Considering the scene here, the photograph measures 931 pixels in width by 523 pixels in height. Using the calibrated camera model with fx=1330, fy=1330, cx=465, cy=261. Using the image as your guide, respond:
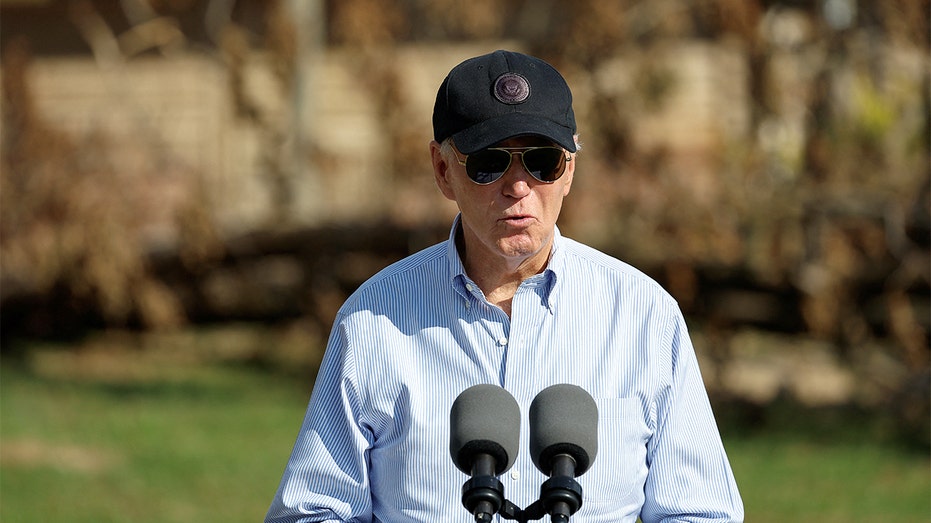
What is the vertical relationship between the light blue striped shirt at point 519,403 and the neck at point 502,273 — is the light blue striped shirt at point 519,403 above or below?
below

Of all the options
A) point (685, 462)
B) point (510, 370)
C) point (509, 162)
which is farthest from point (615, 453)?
point (509, 162)

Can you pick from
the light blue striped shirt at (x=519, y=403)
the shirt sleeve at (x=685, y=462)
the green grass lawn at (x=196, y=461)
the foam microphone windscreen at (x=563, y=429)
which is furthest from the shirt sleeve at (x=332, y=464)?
the green grass lawn at (x=196, y=461)

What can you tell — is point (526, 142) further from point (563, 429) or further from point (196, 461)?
point (196, 461)

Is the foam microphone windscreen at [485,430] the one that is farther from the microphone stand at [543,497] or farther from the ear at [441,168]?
the ear at [441,168]

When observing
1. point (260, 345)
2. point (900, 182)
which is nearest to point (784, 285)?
point (900, 182)

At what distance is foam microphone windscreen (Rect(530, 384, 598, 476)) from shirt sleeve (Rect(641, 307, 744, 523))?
1.68ft

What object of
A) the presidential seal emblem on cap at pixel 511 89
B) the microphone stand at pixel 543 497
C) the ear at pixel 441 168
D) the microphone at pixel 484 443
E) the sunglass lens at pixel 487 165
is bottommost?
the microphone stand at pixel 543 497

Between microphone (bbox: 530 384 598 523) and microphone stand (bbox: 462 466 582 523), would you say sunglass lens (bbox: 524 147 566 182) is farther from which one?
microphone stand (bbox: 462 466 582 523)

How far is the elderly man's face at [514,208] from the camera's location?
128 inches

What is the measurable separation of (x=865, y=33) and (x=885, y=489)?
4040 mm

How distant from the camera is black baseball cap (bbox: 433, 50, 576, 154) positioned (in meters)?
3.18

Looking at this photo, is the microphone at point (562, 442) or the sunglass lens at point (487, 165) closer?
the microphone at point (562, 442)

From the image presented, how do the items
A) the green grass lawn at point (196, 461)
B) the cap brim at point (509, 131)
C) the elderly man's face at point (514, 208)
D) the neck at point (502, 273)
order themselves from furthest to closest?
the green grass lawn at point (196, 461)
the neck at point (502, 273)
the elderly man's face at point (514, 208)
the cap brim at point (509, 131)

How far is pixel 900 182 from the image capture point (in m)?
10.9
